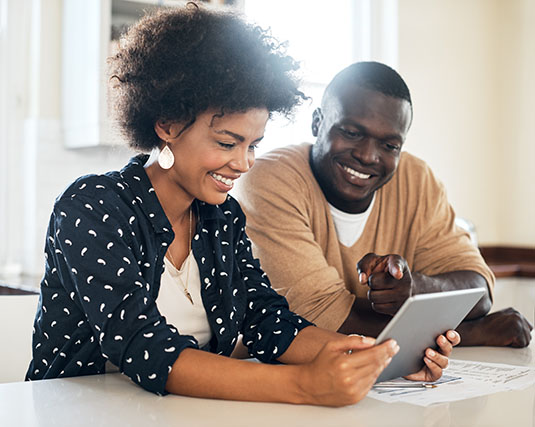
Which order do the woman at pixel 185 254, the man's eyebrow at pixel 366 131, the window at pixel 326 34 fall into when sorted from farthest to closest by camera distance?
the window at pixel 326 34 < the man's eyebrow at pixel 366 131 < the woman at pixel 185 254

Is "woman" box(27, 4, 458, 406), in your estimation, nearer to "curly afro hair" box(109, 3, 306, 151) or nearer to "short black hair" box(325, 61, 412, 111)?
"curly afro hair" box(109, 3, 306, 151)

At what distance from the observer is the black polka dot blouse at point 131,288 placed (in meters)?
1.10

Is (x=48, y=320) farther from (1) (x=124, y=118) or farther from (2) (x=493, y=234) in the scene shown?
(2) (x=493, y=234)

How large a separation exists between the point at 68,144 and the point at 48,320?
176 centimetres

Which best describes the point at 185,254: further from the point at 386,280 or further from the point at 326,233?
the point at 326,233

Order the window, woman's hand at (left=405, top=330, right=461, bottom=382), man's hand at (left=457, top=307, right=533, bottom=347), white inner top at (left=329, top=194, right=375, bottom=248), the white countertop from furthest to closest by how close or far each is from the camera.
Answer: the window → white inner top at (left=329, top=194, right=375, bottom=248) → man's hand at (left=457, top=307, right=533, bottom=347) → woman's hand at (left=405, top=330, right=461, bottom=382) → the white countertop

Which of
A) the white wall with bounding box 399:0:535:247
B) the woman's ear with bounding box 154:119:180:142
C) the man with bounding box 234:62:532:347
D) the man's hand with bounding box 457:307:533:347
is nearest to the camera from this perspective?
the woman's ear with bounding box 154:119:180:142

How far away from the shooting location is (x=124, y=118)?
4.50 ft

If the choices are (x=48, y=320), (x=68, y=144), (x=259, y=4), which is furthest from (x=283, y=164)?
(x=259, y=4)

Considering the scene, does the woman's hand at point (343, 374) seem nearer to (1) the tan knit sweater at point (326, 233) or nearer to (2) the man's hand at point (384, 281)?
(2) the man's hand at point (384, 281)

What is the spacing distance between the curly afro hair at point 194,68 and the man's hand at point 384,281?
0.37 meters

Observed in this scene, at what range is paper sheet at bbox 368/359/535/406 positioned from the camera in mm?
1088

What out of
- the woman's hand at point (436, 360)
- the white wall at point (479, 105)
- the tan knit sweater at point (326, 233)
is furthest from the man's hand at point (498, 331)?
the white wall at point (479, 105)

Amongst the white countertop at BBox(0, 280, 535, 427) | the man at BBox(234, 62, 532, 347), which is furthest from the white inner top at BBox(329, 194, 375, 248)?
the white countertop at BBox(0, 280, 535, 427)
